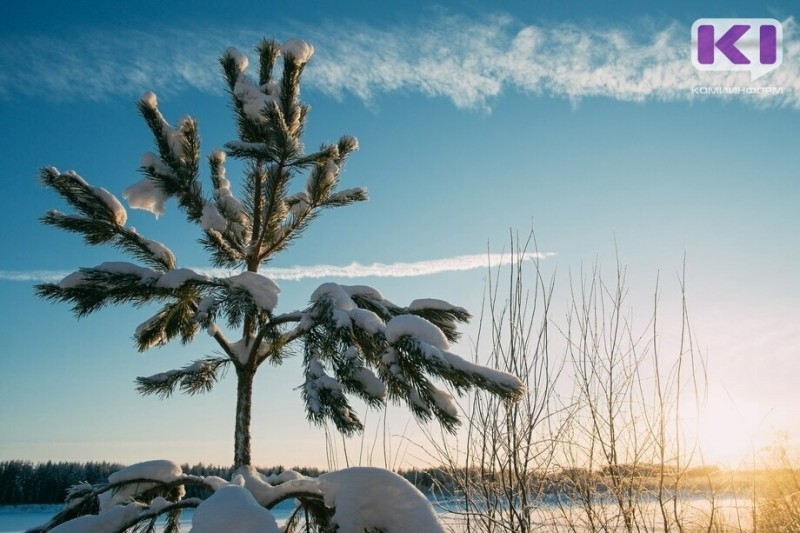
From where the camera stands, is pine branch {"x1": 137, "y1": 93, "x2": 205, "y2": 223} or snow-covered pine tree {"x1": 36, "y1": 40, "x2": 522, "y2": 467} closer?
snow-covered pine tree {"x1": 36, "y1": 40, "x2": 522, "y2": 467}

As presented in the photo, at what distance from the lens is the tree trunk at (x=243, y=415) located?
6.59 feet

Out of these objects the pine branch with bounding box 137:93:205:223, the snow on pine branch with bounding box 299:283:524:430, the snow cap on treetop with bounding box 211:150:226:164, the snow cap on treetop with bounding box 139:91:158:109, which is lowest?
the snow on pine branch with bounding box 299:283:524:430

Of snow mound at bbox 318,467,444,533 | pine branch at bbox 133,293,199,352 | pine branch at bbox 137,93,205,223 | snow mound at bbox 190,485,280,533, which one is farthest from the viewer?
pine branch at bbox 137,93,205,223

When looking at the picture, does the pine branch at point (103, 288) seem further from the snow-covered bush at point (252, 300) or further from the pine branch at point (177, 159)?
the pine branch at point (177, 159)

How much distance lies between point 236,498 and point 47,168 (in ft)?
5.90

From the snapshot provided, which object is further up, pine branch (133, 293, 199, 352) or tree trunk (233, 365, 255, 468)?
pine branch (133, 293, 199, 352)

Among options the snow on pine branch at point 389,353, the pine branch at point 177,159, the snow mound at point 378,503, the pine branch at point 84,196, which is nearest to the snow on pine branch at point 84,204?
the pine branch at point 84,196

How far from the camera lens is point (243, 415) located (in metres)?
2.07

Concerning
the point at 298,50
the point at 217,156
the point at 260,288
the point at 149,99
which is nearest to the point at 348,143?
the point at 298,50

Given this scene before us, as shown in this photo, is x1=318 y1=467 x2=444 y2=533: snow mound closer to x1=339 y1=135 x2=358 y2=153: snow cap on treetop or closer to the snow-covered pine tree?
the snow-covered pine tree

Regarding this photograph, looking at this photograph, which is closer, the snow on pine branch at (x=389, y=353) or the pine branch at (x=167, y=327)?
the snow on pine branch at (x=389, y=353)

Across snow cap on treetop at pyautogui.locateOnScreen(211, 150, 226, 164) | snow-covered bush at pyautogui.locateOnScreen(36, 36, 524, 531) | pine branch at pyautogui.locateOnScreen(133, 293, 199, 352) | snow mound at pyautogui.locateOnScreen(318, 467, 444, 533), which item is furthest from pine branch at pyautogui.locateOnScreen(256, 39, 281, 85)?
snow mound at pyautogui.locateOnScreen(318, 467, 444, 533)

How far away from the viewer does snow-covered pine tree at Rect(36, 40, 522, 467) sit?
4.98 ft

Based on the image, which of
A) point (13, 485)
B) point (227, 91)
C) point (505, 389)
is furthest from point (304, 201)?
point (13, 485)
